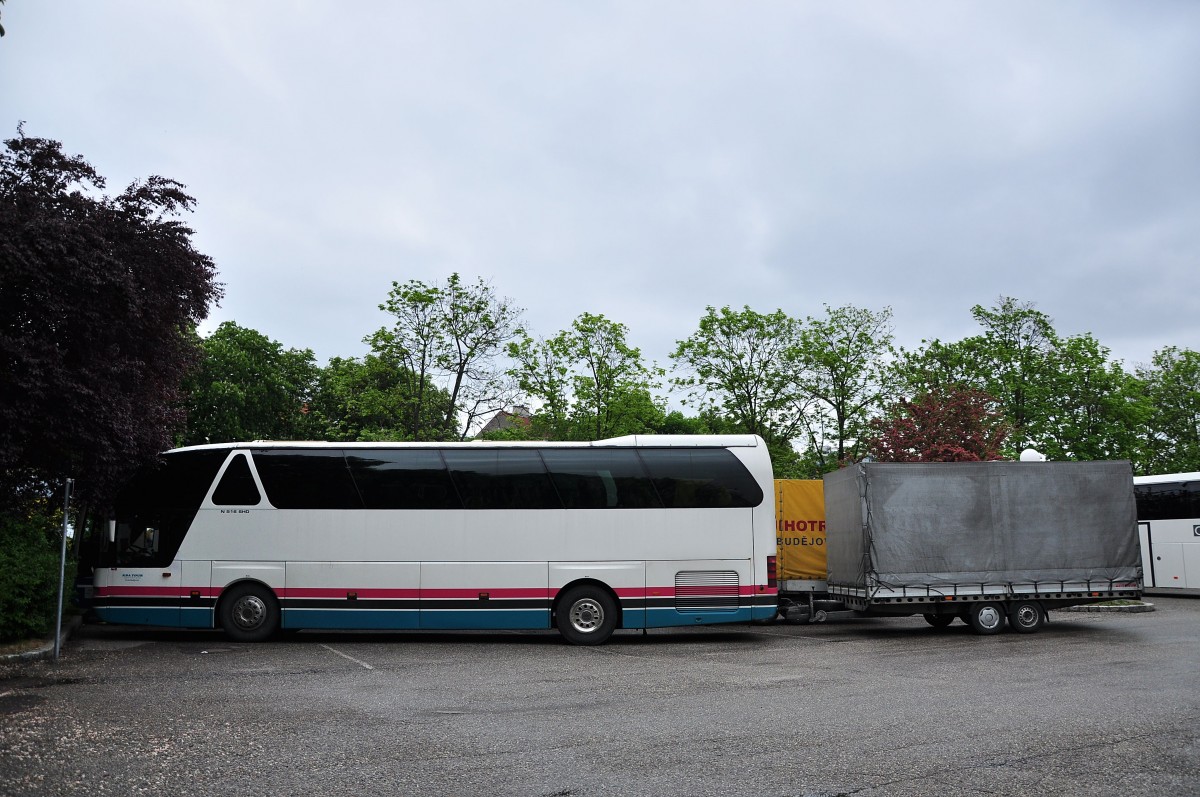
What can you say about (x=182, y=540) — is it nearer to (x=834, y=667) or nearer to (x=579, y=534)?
(x=579, y=534)

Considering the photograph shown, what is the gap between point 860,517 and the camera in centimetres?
1612

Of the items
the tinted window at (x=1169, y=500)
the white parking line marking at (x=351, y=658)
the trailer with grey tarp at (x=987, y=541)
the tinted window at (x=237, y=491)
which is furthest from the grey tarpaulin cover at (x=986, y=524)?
the tinted window at (x=1169, y=500)

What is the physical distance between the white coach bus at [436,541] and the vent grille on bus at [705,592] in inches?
0.9

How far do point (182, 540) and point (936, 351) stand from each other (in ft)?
108

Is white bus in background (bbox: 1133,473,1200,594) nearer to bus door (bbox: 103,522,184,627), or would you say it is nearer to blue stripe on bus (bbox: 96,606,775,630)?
blue stripe on bus (bbox: 96,606,775,630)

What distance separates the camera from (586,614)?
50.4ft

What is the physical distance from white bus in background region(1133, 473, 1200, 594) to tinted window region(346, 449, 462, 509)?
63.7 feet

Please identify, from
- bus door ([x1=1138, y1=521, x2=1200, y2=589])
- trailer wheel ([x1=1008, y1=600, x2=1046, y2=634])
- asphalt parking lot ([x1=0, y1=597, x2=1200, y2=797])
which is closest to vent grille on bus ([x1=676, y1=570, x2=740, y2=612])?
asphalt parking lot ([x1=0, y1=597, x2=1200, y2=797])

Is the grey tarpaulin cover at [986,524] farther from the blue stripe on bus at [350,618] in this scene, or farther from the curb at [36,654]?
the curb at [36,654]

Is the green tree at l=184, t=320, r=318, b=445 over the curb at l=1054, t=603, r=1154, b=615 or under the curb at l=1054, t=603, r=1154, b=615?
over

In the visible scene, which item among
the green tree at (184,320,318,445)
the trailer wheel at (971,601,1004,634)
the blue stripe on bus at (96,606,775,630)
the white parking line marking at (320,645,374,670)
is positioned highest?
the green tree at (184,320,318,445)

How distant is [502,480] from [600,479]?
159 centimetres

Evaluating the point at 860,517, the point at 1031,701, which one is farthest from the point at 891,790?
the point at 860,517

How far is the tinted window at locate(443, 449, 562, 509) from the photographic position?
15594mm
